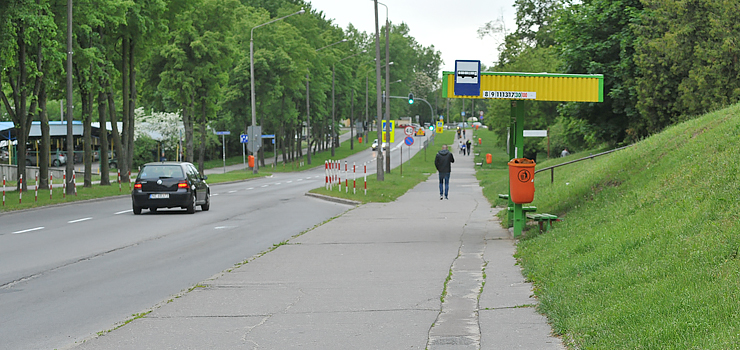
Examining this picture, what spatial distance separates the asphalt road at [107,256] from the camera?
8.49 m

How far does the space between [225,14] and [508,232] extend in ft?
130

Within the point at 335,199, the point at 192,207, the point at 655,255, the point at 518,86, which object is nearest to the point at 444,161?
the point at 335,199

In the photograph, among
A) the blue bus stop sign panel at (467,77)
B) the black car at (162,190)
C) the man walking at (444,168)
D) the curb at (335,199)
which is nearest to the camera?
the blue bus stop sign panel at (467,77)

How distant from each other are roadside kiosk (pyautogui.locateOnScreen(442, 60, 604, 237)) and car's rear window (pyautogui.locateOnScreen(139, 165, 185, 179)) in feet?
35.9

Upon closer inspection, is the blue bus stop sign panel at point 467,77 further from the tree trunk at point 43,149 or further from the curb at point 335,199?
the tree trunk at point 43,149

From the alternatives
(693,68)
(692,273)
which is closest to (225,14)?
(693,68)

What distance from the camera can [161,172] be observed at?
77.7 ft

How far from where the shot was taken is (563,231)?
1256cm

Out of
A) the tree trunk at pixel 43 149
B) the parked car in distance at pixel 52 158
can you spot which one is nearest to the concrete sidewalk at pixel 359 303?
the tree trunk at pixel 43 149

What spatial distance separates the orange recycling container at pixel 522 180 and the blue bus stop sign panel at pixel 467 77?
1.62m

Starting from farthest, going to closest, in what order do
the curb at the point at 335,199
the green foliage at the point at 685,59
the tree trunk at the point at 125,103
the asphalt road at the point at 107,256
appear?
the tree trunk at the point at 125,103 → the curb at the point at 335,199 → the green foliage at the point at 685,59 → the asphalt road at the point at 107,256

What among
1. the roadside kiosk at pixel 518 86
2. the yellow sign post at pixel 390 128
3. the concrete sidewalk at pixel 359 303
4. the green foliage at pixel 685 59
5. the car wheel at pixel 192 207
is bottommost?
the car wheel at pixel 192 207

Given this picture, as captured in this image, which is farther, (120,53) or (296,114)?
(296,114)

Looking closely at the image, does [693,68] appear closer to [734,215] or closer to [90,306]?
[734,215]
